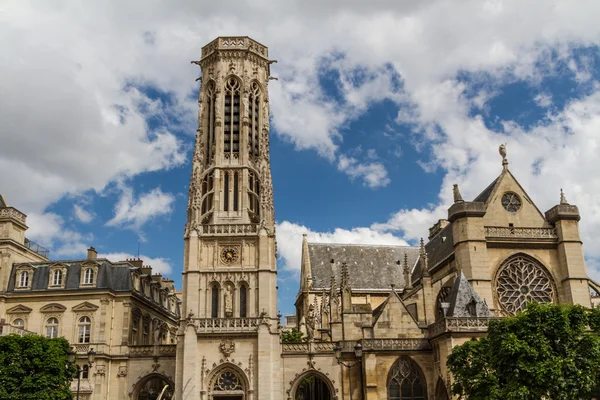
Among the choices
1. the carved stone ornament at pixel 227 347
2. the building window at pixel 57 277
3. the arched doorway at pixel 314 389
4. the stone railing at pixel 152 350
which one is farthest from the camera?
the arched doorway at pixel 314 389

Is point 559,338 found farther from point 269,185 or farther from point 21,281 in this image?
point 21,281

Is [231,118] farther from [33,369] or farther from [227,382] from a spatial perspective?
[33,369]

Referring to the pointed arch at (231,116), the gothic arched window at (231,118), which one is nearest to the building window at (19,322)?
the pointed arch at (231,116)

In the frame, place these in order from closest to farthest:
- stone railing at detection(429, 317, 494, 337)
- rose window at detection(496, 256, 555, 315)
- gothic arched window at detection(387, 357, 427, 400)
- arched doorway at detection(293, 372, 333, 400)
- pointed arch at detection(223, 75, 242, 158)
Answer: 1. stone railing at detection(429, 317, 494, 337)
2. gothic arched window at detection(387, 357, 427, 400)
3. rose window at detection(496, 256, 555, 315)
4. arched doorway at detection(293, 372, 333, 400)
5. pointed arch at detection(223, 75, 242, 158)

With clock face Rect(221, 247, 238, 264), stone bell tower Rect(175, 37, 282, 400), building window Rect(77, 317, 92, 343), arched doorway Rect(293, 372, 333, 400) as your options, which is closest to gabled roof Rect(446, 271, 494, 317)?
arched doorway Rect(293, 372, 333, 400)

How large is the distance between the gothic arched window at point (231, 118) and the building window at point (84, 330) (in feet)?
51.4

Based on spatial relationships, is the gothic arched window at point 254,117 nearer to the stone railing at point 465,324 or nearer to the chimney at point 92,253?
the chimney at point 92,253

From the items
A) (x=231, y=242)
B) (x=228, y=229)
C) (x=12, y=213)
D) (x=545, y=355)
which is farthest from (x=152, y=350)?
(x=545, y=355)

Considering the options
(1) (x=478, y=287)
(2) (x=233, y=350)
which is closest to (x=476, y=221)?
(1) (x=478, y=287)

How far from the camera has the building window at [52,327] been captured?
4434 cm

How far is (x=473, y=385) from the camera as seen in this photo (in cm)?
3212

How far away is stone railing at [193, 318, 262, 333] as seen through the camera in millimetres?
41688

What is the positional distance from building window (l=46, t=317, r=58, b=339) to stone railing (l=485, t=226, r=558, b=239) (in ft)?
101

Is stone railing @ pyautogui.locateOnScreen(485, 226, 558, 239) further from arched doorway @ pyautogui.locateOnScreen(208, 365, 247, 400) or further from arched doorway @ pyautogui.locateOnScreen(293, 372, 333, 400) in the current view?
arched doorway @ pyautogui.locateOnScreen(208, 365, 247, 400)
